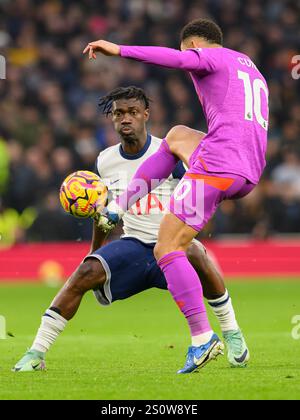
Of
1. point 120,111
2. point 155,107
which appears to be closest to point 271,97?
point 155,107

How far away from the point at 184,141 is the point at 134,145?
2.50ft

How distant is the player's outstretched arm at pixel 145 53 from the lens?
6070 mm

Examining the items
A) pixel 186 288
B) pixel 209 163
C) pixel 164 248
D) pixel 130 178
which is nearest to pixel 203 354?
pixel 186 288

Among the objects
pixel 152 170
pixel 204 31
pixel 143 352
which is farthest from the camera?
pixel 143 352

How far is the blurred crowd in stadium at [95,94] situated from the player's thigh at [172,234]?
8359 mm

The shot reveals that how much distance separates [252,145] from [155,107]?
10736mm

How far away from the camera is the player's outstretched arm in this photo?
6070 millimetres

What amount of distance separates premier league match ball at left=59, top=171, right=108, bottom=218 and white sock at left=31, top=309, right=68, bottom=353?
0.66 meters

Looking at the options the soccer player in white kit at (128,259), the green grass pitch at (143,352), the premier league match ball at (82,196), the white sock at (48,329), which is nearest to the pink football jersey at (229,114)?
the soccer player in white kit at (128,259)

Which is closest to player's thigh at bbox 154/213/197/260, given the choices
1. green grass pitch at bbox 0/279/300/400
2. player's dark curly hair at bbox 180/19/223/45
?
green grass pitch at bbox 0/279/300/400

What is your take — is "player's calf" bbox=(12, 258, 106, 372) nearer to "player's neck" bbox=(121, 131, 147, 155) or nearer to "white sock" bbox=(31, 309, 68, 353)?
"white sock" bbox=(31, 309, 68, 353)

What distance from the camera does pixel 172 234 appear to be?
6.50 meters

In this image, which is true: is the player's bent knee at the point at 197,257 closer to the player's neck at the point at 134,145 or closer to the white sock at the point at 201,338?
the white sock at the point at 201,338

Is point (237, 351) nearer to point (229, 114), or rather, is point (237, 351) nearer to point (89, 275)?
point (89, 275)
